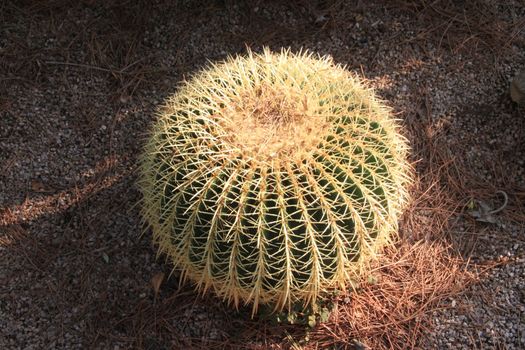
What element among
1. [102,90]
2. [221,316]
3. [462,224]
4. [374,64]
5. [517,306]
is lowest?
[221,316]

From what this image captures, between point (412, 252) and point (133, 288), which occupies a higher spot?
point (412, 252)

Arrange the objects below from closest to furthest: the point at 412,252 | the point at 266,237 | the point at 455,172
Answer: the point at 266,237 → the point at 412,252 → the point at 455,172

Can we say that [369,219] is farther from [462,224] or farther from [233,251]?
[462,224]

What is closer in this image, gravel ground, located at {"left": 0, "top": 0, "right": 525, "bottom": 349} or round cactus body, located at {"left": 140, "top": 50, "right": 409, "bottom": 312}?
Result: round cactus body, located at {"left": 140, "top": 50, "right": 409, "bottom": 312}

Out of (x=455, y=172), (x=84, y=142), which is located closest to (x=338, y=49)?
(x=455, y=172)

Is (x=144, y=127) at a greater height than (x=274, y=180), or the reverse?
(x=274, y=180)
